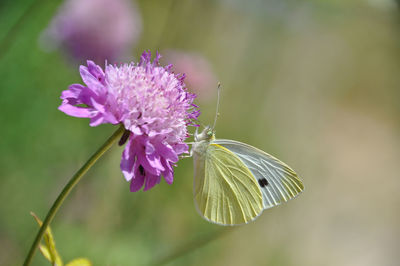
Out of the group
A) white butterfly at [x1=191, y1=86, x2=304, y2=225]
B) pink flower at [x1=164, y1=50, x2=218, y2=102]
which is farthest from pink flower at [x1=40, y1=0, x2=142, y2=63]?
white butterfly at [x1=191, y1=86, x2=304, y2=225]

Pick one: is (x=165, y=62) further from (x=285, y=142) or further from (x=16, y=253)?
(x=285, y=142)

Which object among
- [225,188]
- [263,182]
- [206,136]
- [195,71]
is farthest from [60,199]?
[195,71]

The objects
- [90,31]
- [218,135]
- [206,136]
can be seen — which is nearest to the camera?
[206,136]

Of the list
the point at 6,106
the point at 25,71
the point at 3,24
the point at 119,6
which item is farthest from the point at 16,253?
the point at 119,6

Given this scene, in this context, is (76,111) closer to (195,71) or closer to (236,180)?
(236,180)

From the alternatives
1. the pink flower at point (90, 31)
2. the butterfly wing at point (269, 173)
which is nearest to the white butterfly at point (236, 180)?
the butterfly wing at point (269, 173)

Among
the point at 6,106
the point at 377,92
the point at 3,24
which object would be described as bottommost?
the point at 6,106

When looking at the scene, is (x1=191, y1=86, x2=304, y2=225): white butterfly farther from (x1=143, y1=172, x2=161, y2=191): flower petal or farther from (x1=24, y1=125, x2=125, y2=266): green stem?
(x1=24, y1=125, x2=125, y2=266): green stem
